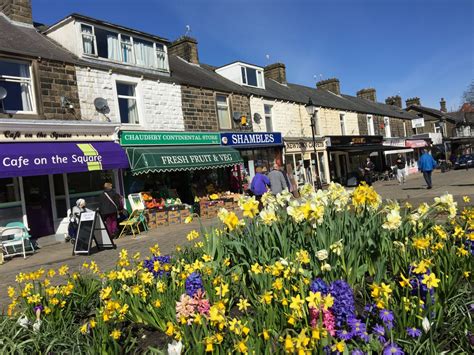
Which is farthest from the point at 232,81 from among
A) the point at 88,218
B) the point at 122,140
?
the point at 88,218

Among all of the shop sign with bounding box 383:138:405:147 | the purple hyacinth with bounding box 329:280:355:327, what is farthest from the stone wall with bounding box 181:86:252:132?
the shop sign with bounding box 383:138:405:147

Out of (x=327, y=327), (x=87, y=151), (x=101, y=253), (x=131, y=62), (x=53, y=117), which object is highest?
(x=131, y=62)

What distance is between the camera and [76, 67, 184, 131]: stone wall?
39.8 ft

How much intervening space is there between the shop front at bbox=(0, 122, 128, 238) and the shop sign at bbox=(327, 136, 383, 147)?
17183 mm

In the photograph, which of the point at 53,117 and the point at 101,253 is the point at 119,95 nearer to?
the point at 53,117

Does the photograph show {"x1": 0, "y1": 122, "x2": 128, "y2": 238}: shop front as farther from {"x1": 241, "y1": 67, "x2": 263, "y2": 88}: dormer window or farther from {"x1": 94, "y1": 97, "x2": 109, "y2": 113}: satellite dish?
{"x1": 241, "y1": 67, "x2": 263, "y2": 88}: dormer window

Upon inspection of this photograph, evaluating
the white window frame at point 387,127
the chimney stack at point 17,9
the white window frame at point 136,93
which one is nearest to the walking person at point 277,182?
the white window frame at point 136,93

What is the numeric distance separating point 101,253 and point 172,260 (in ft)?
16.3

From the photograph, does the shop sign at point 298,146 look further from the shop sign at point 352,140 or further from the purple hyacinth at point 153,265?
the purple hyacinth at point 153,265

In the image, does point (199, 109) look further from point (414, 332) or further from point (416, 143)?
point (416, 143)

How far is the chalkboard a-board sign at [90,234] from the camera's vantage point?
8.26m

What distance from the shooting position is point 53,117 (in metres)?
11.1

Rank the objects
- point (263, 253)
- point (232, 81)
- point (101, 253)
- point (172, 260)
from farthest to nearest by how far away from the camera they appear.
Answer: point (232, 81)
point (101, 253)
point (172, 260)
point (263, 253)

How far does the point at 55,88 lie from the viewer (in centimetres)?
1130
